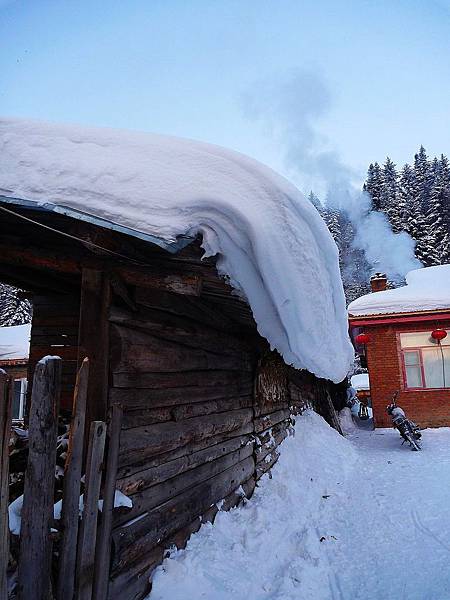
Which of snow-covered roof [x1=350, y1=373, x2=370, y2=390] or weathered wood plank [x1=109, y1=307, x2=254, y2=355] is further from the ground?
weathered wood plank [x1=109, y1=307, x2=254, y2=355]

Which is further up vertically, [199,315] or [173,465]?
[199,315]

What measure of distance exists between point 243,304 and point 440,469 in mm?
6122

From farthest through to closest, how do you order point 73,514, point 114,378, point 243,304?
point 243,304
point 114,378
point 73,514

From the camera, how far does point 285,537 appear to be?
15.9ft

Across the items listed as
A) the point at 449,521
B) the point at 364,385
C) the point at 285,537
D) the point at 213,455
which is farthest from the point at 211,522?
the point at 364,385

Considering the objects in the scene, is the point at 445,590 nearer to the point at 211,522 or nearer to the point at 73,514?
the point at 211,522

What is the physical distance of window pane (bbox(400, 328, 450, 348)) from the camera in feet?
45.1

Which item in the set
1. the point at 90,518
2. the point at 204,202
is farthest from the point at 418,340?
the point at 90,518

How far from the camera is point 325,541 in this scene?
495cm

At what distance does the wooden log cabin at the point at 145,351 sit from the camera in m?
3.16

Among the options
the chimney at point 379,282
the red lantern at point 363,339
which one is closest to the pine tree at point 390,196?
the chimney at point 379,282

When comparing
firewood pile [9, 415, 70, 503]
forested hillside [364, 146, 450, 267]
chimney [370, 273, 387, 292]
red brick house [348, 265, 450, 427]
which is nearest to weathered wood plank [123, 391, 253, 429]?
firewood pile [9, 415, 70, 503]

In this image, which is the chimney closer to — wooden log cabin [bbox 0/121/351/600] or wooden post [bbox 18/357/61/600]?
wooden log cabin [bbox 0/121/351/600]

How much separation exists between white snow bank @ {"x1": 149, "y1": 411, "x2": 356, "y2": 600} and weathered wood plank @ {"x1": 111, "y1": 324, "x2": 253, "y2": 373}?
1.75 meters
